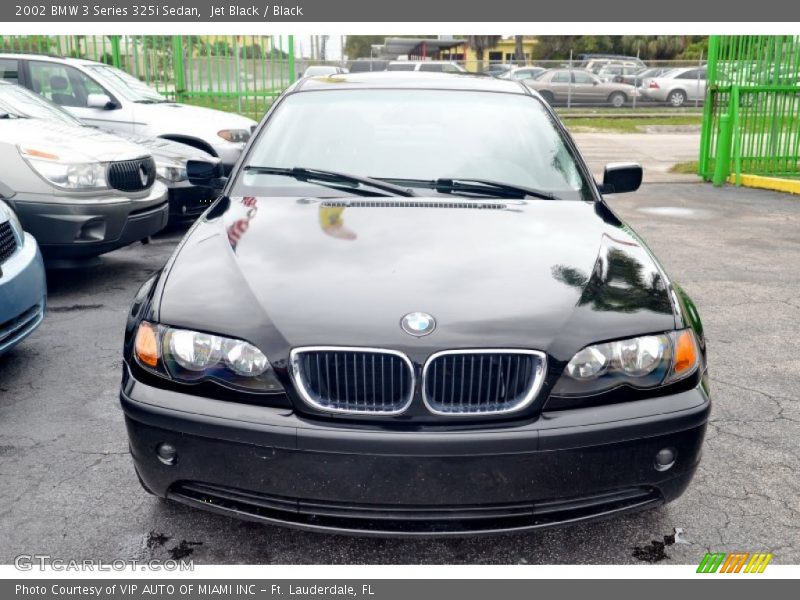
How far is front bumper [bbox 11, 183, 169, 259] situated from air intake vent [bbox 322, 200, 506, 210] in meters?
3.04

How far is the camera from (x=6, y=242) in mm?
4332

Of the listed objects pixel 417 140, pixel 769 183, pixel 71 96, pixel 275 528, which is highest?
pixel 417 140

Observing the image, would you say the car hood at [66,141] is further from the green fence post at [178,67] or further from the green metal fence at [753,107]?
the green metal fence at [753,107]

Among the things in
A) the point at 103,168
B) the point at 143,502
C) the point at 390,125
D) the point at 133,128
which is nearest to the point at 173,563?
the point at 143,502

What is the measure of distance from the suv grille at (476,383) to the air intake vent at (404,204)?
3.59 feet

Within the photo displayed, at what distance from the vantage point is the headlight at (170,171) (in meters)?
7.64

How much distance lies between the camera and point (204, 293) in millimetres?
2725

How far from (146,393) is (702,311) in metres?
4.16

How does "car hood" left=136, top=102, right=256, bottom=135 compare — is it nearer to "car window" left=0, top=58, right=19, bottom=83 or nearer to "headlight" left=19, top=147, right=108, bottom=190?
"car window" left=0, top=58, right=19, bottom=83

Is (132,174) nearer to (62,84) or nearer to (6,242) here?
(6,242)

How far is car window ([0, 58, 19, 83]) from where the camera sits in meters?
8.89

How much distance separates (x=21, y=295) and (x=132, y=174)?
7.48 feet

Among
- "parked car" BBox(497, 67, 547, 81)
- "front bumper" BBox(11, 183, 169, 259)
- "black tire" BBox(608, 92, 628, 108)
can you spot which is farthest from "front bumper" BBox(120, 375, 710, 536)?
"black tire" BBox(608, 92, 628, 108)

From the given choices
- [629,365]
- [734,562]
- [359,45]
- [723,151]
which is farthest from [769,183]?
[359,45]
